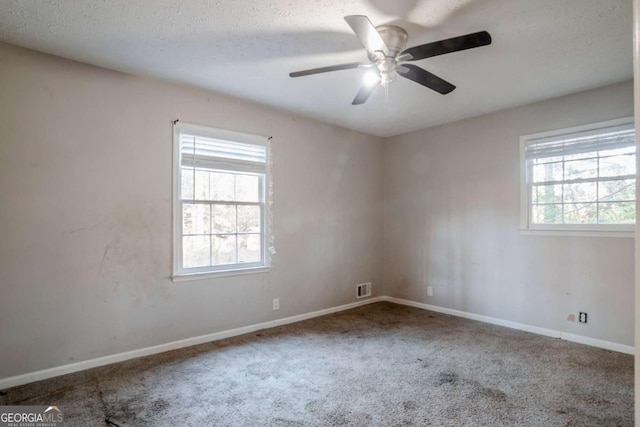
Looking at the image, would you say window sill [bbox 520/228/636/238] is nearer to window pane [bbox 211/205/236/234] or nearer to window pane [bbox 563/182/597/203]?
window pane [bbox 563/182/597/203]

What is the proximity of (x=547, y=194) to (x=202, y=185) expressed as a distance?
3635mm

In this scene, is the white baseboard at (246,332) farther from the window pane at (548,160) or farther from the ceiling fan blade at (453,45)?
the ceiling fan blade at (453,45)

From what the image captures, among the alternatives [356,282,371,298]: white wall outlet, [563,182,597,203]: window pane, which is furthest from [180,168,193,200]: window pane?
[563,182,597,203]: window pane

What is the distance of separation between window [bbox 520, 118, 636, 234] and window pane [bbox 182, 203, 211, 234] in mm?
3433

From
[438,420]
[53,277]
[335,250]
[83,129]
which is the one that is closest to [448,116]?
[335,250]

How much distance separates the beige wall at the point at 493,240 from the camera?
3.39 meters

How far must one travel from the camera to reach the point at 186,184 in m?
3.46

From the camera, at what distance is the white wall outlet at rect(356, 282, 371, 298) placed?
5.03 metres

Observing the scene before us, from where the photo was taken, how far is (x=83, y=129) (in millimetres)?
2887

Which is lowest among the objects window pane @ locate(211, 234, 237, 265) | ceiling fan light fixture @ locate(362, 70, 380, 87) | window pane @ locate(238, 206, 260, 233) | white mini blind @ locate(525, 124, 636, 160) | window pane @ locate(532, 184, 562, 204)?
window pane @ locate(211, 234, 237, 265)

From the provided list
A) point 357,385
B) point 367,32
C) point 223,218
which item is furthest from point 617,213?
point 223,218

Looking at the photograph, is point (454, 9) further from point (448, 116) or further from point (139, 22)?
point (448, 116)

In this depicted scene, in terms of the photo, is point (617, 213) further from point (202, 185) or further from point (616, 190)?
point (202, 185)

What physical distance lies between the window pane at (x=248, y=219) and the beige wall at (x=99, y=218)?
0.82 feet
